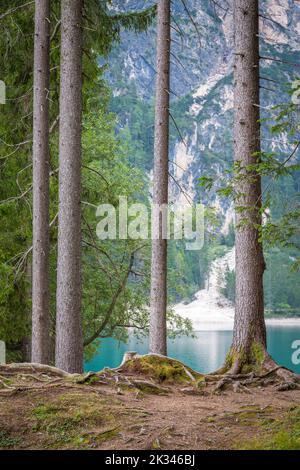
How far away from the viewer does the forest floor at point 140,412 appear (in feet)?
15.6

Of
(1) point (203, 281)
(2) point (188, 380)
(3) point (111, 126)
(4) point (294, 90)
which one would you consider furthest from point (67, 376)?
(1) point (203, 281)

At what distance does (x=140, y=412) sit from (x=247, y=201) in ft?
10.4

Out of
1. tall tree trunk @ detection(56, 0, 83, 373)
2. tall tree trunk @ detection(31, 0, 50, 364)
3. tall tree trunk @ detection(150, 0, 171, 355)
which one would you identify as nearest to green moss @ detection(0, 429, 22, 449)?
tall tree trunk @ detection(56, 0, 83, 373)

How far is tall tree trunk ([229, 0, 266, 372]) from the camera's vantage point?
7562 millimetres

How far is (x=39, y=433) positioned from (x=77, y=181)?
13.5ft

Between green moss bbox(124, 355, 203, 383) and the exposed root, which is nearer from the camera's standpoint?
the exposed root

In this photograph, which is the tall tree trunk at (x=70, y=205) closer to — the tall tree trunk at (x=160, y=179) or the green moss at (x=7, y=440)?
the tall tree trunk at (x=160, y=179)

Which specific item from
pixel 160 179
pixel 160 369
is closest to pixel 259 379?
pixel 160 369

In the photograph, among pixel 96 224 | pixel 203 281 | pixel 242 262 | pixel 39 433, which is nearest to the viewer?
pixel 39 433

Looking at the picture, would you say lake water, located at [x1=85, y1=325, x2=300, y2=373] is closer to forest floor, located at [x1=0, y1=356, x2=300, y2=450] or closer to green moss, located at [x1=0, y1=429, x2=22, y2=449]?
forest floor, located at [x1=0, y1=356, x2=300, y2=450]

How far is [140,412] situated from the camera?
551cm

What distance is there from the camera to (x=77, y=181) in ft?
27.2

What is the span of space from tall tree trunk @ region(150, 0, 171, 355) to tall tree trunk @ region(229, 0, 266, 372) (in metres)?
2.06
